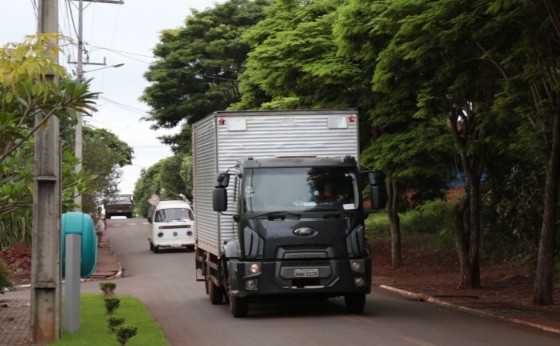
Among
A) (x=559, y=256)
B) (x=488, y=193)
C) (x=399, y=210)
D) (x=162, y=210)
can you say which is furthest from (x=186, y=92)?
(x=559, y=256)

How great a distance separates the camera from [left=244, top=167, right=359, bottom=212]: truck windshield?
17.4 meters

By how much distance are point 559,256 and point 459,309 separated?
686 centimetres

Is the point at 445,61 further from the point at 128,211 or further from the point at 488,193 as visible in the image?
the point at 128,211

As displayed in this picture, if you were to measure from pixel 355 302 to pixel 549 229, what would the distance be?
4.01m

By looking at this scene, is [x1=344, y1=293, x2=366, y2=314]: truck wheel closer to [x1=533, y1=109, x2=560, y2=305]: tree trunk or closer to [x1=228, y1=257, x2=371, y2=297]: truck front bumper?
[x1=228, y1=257, x2=371, y2=297]: truck front bumper

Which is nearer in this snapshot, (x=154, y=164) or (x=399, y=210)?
(x=399, y=210)

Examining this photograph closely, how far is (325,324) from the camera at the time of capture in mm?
16469

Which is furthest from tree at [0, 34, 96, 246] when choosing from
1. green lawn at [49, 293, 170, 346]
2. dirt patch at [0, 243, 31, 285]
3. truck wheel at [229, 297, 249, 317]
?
dirt patch at [0, 243, 31, 285]

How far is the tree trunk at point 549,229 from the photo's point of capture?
61.3 ft

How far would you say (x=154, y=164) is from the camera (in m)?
104

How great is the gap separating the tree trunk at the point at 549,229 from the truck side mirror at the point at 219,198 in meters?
6.18

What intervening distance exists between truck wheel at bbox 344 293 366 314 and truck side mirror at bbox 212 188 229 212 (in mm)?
2821

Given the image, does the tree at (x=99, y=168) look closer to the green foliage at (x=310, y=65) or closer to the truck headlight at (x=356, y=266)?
the green foliage at (x=310, y=65)

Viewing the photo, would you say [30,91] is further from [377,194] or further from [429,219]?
[429,219]
